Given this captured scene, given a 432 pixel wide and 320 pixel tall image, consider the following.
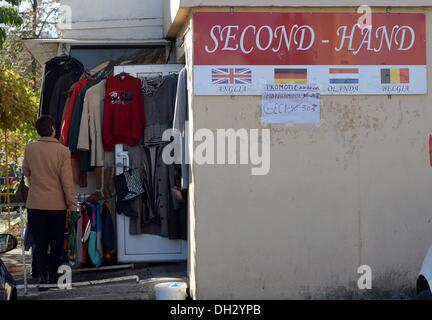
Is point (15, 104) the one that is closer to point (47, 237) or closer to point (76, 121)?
point (76, 121)

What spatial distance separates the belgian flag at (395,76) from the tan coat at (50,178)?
338cm

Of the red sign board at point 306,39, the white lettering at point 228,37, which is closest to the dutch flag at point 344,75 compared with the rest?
the red sign board at point 306,39

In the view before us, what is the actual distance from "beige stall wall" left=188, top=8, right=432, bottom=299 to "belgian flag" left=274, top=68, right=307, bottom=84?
1.01 ft

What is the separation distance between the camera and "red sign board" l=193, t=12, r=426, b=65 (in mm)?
7383

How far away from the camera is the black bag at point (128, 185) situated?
28.5 feet

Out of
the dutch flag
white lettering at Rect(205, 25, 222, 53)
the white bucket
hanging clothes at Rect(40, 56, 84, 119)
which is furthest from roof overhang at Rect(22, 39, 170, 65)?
the white bucket

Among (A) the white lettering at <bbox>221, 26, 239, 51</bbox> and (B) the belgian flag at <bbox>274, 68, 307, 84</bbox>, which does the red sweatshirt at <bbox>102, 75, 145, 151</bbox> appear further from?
(B) the belgian flag at <bbox>274, 68, 307, 84</bbox>

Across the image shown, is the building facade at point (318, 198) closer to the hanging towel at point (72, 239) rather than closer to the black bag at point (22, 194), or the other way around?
the hanging towel at point (72, 239)

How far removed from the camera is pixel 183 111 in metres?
7.98

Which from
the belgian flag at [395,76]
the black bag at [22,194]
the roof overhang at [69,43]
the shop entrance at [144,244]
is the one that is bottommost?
the shop entrance at [144,244]

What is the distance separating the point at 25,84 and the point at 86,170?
262 centimetres

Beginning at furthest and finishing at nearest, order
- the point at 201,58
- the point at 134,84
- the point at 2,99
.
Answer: the point at 2,99
the point at 134,84
the point at 201,58

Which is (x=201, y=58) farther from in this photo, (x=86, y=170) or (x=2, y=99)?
(x=2, y=99)
